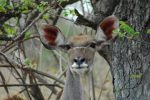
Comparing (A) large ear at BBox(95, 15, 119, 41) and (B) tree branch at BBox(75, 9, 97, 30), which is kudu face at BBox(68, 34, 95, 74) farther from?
(B) tree branch at BBox(75, 9, 97, 30)

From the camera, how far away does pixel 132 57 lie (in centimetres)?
617

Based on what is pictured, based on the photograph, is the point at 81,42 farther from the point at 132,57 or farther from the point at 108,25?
the point at 132,57

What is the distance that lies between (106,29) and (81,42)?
31 centimetres

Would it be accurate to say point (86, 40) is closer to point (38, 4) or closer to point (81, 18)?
point (81, 18)

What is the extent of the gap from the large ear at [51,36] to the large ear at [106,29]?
14.7 inches

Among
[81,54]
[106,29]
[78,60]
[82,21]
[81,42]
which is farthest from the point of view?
[82,21]

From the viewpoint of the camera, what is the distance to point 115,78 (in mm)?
6391

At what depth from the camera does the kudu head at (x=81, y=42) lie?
565cm

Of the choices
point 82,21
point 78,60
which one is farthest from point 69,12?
point 78,60

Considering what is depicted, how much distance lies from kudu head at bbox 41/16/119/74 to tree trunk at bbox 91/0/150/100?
0.32 metres

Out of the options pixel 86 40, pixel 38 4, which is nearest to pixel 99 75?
pixel 38 4

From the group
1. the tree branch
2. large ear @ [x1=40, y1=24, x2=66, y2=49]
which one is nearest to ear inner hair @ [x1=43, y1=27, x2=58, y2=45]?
large ear @ [x1=40, y1=24, x2=66, y2=49]

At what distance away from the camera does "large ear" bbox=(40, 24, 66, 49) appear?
591cm

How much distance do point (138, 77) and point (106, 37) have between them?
0.55m
